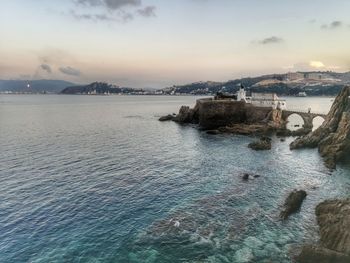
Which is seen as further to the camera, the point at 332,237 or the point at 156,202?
the point at 156,202

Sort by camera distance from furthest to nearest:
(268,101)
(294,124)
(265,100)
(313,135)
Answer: (294,124) → (265,100) → (268,101) → (313,135)

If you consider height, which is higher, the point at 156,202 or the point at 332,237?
the point at 332,237

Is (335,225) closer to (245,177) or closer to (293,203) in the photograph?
(293,203)

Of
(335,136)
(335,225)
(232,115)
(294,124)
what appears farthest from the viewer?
(294,124)

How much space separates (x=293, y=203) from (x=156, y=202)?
1517 centimetres

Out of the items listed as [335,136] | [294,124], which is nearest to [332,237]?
[335,136]

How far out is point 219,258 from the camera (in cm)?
2556

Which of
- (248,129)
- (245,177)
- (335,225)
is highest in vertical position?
(335,225)

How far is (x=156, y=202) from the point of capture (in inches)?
1474

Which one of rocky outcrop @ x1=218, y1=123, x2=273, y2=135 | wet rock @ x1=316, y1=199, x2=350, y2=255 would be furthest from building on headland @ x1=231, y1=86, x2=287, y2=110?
wet rock @ x1=316, y1=199, x2=350, y2=255

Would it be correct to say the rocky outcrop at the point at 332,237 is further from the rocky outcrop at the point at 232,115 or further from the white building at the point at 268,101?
the white building at the point at 268,101

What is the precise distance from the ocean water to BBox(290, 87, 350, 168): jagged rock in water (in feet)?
8.54

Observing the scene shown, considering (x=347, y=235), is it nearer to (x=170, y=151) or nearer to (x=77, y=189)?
(x=77, y=189)

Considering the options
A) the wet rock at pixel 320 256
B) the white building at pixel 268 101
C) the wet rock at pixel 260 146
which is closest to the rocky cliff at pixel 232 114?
the white building at pixel 268 101
